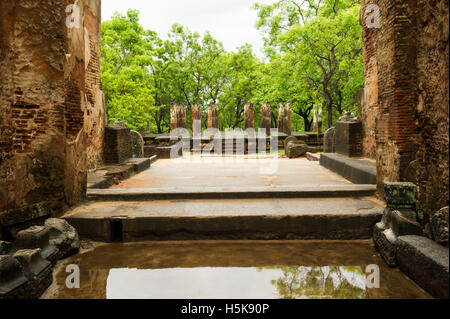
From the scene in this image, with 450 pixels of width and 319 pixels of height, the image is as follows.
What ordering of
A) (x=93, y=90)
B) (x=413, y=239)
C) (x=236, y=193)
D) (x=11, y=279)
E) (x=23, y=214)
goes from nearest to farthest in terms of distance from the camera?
(x=11, y=279) < (x=413, y=239) < (x=23, y=214) < (x=236, y=193) < (x=93, y=90)

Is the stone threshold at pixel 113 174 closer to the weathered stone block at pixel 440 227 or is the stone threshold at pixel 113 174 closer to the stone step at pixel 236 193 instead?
the stone step at pixel 236 193

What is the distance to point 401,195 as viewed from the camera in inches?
138

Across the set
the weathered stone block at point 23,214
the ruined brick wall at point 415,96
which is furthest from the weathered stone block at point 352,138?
the weathered stone block at point 23,214

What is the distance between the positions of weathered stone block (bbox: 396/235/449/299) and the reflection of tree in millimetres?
404

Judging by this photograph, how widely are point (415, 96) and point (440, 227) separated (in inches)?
69.4

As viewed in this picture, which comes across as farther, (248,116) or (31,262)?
(248,116)

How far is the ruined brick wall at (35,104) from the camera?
12.3 ft

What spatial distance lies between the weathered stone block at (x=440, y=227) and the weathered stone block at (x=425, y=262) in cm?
7

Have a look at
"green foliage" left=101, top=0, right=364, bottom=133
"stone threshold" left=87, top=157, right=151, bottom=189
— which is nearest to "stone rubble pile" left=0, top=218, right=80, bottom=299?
"stone threshold" left=87, top=157, right=151, bottom=189

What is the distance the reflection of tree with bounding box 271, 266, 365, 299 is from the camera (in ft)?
8.55

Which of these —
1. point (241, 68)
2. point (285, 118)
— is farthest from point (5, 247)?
point (241, 68)

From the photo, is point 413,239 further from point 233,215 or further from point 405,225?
point 233,215

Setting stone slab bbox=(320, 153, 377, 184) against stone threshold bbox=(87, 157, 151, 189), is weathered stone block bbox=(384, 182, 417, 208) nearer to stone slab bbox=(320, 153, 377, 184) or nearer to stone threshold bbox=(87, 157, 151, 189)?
stone slab bbox=(320, 153, 377, 184)
